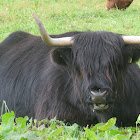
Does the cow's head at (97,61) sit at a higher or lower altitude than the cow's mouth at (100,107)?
higher

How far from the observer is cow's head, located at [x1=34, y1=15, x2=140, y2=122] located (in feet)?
14.3

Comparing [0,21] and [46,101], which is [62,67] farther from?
[0,21]

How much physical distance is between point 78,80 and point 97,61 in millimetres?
412

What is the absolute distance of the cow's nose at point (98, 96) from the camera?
4.16 metres

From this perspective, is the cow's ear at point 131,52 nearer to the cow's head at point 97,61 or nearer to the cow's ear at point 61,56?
the cow's head at point 97,61

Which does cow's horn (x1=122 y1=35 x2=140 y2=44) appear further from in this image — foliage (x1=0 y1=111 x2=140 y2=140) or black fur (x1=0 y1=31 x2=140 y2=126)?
foliage (x1=0 y1=111 x2=140 y2=140)

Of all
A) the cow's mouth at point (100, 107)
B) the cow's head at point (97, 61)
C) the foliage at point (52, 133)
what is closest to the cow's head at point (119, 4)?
the cow's head at point (97, 61)

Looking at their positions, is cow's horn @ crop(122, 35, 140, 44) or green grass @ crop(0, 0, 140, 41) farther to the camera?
green grass @ crop(0, 0, 140, 41)

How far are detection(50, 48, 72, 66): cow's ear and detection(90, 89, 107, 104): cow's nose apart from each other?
2.52 feet

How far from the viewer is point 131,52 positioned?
4754 mm

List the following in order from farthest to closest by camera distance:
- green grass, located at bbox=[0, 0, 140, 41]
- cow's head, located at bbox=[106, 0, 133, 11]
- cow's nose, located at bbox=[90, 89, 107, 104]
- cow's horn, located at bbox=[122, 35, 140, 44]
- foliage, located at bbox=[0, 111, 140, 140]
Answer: cow's head, located at bbox=[106, 0, 133, 11] → green grass, located at bbox=[0, 0, 140, 41] → cow's horn, located at bbox=[122, 35, 140, 44] → cow's nose, located at bbox=[90, 89, 107, 104] → foliage, located at bbox=[0, 111, 140, 140]

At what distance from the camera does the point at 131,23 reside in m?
11.5

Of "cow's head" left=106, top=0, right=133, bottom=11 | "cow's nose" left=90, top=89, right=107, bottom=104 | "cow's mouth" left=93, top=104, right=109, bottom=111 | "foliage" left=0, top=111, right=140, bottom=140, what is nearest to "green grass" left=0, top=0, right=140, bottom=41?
"cow's head" left=106, top=0, right=133, bottom=11

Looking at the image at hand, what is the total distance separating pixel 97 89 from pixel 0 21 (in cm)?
931
